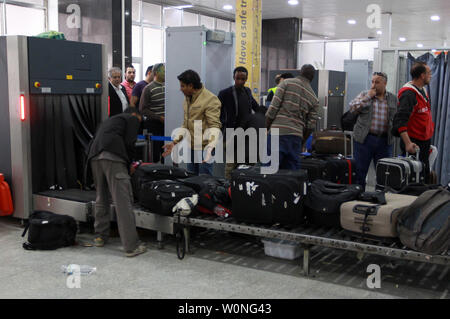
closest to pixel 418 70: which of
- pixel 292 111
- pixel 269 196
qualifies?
pixel 292 111

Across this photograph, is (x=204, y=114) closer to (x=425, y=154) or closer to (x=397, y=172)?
(x=397, y=172)

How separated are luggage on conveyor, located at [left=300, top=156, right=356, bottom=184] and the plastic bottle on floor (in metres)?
2.72

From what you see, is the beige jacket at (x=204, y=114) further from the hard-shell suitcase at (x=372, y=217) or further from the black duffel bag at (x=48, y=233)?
the hard-shell suitcase at (x=372, y=217)

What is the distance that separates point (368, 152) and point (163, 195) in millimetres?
2212

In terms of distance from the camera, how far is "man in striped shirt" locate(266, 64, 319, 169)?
5.05 meters

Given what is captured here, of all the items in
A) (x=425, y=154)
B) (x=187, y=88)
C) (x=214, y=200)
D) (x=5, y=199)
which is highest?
(x=187, y=88)

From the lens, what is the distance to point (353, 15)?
17203 mm

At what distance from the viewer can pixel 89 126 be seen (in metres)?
6.21

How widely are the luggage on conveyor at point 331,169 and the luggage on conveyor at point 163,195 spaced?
170cm

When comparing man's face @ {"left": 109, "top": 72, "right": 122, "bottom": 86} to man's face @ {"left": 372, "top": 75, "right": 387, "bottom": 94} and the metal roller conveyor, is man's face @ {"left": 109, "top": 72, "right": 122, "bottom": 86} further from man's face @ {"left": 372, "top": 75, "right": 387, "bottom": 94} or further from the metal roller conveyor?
man's face @ {"left": 372, "top": 75, "right": 387, "bottom": 94}

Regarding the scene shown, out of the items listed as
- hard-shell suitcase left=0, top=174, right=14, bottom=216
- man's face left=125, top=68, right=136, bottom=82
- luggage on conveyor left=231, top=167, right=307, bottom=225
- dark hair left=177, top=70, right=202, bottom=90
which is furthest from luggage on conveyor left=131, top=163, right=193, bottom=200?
man's face left=125, top=68, right=136, bottom=82

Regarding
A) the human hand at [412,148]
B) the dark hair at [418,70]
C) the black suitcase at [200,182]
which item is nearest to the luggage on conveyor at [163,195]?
the black suitcase at [200,182]
